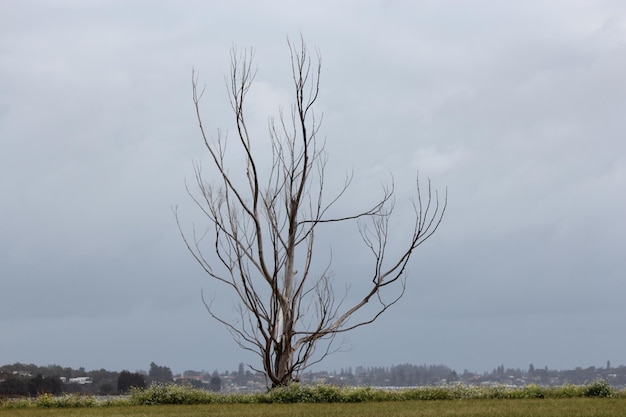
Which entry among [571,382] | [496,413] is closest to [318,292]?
[571,382]

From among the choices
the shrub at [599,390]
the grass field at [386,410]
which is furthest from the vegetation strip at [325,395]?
the grass field at [386,410]

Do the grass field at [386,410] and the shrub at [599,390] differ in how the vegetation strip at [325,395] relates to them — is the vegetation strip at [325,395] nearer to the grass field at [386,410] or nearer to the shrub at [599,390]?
the shrub at [599,390]

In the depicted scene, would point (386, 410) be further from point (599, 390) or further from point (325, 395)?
point (599, 390)

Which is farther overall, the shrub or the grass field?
the shrub

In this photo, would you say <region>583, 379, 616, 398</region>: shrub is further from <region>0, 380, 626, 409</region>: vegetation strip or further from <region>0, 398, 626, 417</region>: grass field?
<region>0, 398, 626, 417</region>: grass field

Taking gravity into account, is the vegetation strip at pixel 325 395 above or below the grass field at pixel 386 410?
above

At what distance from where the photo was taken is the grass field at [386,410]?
1047cm

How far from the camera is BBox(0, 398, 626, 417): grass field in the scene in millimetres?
10469

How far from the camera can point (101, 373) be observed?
1973cm

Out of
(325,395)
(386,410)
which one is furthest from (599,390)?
(325,395)

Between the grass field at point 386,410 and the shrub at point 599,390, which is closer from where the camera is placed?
the grass field at point 386,410

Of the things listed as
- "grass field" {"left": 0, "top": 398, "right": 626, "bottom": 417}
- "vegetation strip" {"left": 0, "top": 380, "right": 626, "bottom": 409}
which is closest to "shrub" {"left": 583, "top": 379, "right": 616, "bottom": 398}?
"vegetation strip" {"left": 0, "top": 380, "right": 626, "bottom": 409}

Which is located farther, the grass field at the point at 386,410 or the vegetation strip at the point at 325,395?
the vegetation strip at the point at 325,395

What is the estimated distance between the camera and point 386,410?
11.2m
